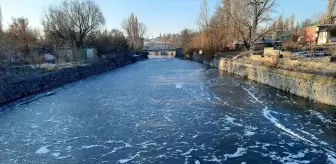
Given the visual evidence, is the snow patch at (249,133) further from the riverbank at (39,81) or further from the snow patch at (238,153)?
the riverbank at (39,81)

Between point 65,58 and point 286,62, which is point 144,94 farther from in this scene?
point 65,58

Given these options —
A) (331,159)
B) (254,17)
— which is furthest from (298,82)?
(254,17)

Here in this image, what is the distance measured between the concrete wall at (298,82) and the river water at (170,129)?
1.98 ft

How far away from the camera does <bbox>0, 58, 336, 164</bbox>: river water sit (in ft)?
27.9

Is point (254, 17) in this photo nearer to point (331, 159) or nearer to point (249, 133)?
point (249, 133)

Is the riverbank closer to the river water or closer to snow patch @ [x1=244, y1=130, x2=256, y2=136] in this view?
the river water

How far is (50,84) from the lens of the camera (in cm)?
2178

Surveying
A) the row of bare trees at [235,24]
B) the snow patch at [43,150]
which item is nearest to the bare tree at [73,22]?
the row of bare trees at [235,24]

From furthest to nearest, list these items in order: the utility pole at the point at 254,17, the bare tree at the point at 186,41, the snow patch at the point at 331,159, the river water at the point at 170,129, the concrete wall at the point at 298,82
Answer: the bare tree at the point at 186,41
the utility pole at the point at 254,17
the concrete wall at the point at 298,82
the river water at the point at 170,129
the snow patch at the point at 331,159

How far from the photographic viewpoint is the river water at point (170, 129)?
8.52 m

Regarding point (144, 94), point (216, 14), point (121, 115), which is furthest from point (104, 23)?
point (121, 115)

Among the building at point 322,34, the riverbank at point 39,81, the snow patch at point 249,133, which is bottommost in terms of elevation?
the snow patch at point 249,133

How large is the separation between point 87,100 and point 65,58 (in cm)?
2018

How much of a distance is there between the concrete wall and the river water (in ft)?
1.98
